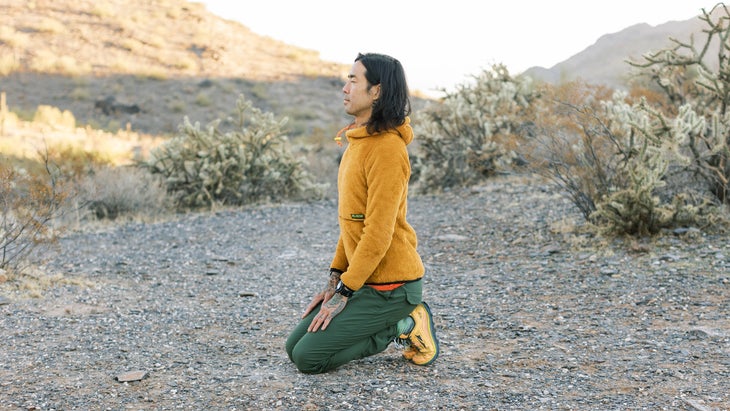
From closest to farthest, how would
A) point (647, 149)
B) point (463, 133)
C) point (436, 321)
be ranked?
point (436, 321) < point (647, 149) < point (463, 133)

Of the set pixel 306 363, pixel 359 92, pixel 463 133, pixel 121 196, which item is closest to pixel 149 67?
pixel 121 196

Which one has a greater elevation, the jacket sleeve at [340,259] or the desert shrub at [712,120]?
the desert shrub at [712,120]

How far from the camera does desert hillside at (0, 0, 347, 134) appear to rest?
22.2 m

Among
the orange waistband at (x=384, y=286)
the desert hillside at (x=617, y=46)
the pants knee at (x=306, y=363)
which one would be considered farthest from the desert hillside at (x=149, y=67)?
the orange waistband at (x=384, y=286)

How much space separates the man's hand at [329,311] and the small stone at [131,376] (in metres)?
0.90

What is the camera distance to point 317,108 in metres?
25.7

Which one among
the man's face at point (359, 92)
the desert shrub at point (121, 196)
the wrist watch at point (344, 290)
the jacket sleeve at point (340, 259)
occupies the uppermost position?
the man's face at point (359, 92)

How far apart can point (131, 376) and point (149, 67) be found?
2485cm

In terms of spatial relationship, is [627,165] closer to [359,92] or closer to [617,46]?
[359,92]

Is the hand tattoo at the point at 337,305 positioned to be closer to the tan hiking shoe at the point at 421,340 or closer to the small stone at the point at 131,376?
the tan hiking shoe at the point at 421,340

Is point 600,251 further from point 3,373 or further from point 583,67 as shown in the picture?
point 583,67

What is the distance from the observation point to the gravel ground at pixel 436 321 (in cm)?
332

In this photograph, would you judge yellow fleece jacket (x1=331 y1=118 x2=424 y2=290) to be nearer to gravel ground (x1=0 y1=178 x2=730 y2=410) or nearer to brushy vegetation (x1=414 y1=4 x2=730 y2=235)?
gravel ground (x1=0 y1=178 x2=730 y2=410)

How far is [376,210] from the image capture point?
3.35 meters
